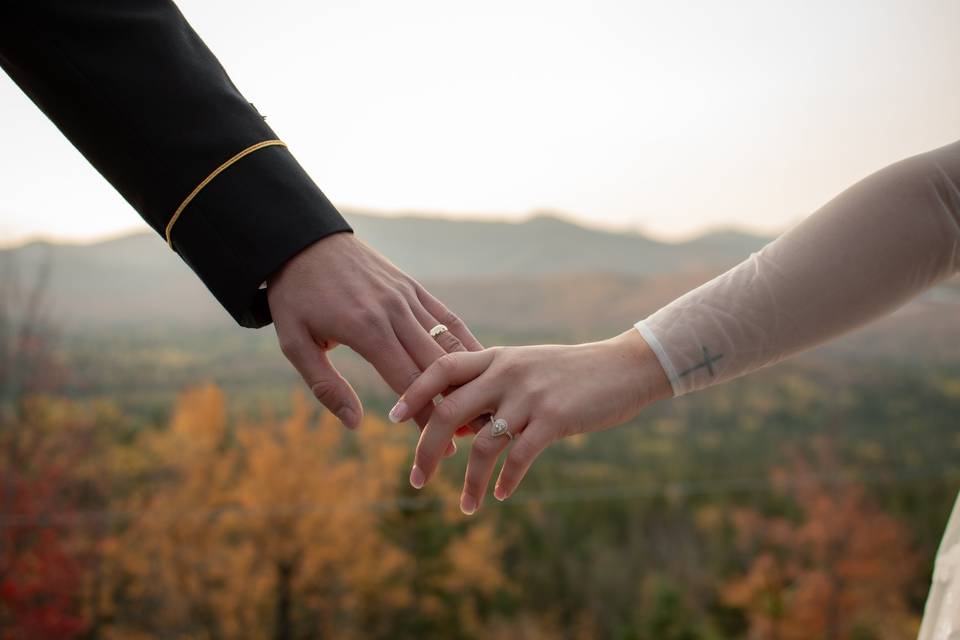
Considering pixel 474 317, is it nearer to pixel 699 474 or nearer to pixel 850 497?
pixel 699 474

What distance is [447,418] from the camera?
54.4 inches

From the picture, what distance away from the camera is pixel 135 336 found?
27.0 meters

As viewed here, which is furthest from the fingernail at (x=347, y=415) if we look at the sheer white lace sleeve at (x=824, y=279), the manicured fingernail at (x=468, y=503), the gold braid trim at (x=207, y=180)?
the sheer white lace sleeve at (x=824, y=279)

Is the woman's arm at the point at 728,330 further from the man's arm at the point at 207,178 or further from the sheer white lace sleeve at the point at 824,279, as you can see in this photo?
the man's arm at the point at 207,178

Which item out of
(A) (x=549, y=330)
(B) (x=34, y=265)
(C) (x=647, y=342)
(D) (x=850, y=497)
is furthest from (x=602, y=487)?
(C) (x=647, y=342)

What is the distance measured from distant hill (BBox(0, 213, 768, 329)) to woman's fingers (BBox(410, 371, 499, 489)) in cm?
1898

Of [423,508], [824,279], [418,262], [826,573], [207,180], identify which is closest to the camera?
[824,279]

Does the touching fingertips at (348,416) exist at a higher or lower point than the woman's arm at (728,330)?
higher

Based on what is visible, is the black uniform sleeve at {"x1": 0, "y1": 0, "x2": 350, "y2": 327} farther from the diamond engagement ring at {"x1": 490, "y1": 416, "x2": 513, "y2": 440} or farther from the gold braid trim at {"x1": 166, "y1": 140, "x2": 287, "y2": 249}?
the diamond engagement ring at {"x1": 490, "y1": 416, "x2": 513, "y2": 440}

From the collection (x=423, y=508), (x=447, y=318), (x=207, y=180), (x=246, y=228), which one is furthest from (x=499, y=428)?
(x=423, y=508)

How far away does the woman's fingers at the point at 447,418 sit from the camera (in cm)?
137

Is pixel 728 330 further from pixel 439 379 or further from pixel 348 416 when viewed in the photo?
pixel 348 416

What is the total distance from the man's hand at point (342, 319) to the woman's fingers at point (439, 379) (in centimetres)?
3

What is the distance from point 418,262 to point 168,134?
3020cm
